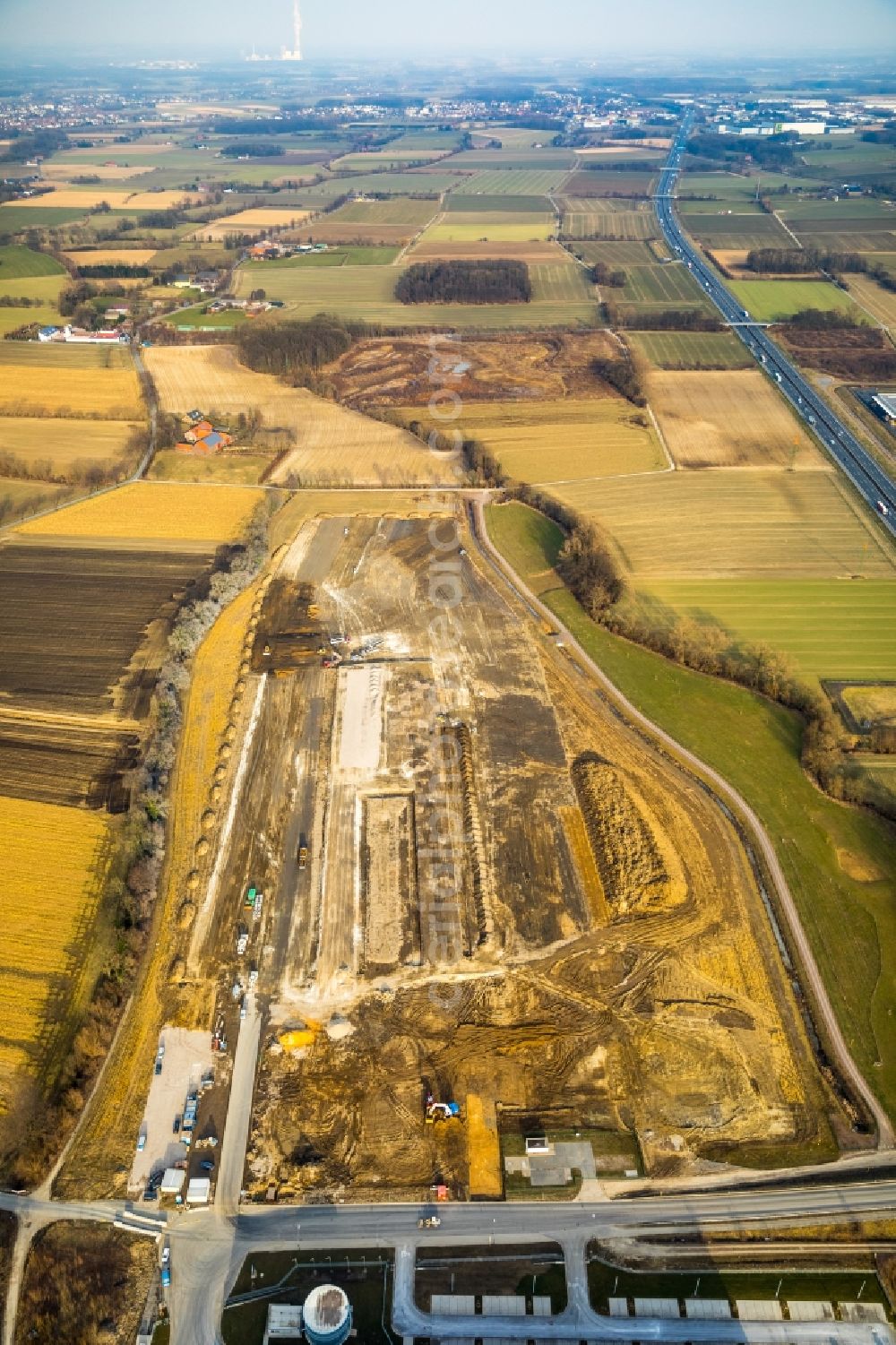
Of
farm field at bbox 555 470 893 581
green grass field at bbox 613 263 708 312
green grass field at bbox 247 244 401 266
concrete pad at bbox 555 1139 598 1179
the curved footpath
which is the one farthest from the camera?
green grass field at bbox 247 244 401 266

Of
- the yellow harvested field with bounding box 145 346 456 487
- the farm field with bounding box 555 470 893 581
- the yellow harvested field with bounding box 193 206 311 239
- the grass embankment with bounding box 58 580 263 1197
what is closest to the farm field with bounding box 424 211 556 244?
the yellow harvested field with bounding box 193 206 311 239

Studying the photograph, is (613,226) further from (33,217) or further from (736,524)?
(736,524)

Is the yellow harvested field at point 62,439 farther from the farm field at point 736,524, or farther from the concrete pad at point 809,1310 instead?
the concrete pad at point 809,1310

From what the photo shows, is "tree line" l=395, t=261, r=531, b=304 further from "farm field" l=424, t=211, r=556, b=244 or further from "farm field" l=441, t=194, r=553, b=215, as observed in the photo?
"farm field" l=441, t=194, r=553, b=215

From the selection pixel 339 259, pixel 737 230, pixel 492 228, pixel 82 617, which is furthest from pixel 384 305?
pixel 82 617

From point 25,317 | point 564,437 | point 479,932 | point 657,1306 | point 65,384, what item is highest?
point 25,317

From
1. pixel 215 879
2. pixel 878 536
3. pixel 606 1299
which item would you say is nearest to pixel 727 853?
pixel 606 1299

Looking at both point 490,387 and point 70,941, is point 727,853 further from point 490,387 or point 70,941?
point 490,387
